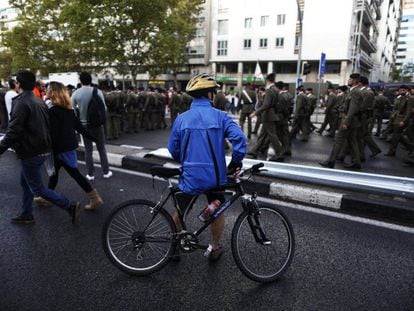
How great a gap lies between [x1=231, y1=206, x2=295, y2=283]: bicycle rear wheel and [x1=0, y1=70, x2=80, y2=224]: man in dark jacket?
223cm

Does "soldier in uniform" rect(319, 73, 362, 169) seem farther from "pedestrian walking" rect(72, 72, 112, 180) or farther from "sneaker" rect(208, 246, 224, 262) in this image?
"pedestrian walking" rect(72, 72, 112, 180)

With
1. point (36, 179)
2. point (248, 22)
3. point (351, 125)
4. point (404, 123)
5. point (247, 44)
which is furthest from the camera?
point (247, 44)

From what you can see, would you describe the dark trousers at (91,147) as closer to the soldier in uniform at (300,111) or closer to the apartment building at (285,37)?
the soldier in uniform at (300,111)

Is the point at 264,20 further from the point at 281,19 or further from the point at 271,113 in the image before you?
the point at 271,113

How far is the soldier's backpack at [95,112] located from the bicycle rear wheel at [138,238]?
3180 mm

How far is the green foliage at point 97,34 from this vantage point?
21406 millimetres

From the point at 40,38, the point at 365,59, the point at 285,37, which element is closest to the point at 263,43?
the point at 285,37

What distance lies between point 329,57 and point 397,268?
39.5 m

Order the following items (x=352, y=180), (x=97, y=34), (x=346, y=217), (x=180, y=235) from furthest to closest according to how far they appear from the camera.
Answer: (x=97, y=34)
(x=352, y=180)
(x=346, y=217)
(x=180, y=235)

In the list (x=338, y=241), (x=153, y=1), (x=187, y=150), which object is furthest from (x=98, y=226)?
(x=153, y=1)

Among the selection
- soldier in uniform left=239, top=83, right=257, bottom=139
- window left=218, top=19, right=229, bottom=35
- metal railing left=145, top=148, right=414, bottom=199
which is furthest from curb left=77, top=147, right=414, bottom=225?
window left=218, top=19, right=229, bottom=35

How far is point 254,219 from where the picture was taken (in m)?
2.87

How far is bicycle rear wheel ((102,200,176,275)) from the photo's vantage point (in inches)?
114

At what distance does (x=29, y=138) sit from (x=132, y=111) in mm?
8749
